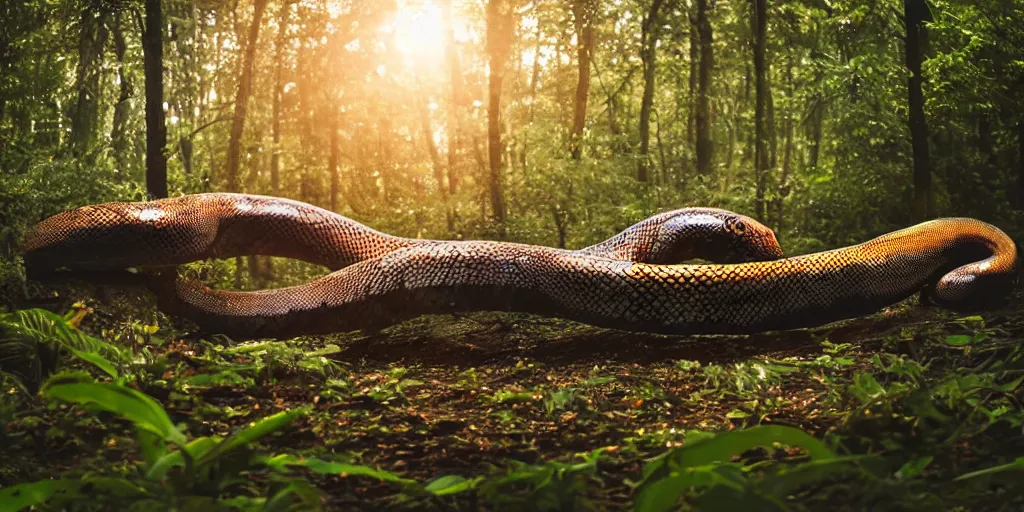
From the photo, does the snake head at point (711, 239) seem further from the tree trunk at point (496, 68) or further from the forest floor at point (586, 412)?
the tree trunk at point (496, 68)

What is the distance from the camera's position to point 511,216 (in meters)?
6.01

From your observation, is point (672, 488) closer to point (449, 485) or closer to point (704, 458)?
point (704, 458)

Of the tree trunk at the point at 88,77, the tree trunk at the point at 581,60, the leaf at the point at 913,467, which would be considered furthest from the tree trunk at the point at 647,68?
the leaf at the point at 913,467

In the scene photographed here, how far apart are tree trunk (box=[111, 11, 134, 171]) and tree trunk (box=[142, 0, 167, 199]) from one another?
0.65m

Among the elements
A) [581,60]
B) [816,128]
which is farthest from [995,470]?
[816,128]

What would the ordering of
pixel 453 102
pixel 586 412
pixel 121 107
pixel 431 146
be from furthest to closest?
pixel 453 102, pixel 431 146, pixel 121 107, pixel 586 412

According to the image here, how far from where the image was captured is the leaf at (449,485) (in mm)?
949

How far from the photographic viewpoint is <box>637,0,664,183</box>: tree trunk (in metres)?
6.02

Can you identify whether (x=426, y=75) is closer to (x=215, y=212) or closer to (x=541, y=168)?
(x=541, y=168)

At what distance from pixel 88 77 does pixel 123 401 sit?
4456mm

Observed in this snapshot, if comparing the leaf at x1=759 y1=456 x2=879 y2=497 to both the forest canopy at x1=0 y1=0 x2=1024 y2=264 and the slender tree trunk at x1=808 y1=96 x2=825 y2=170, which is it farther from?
the slender tree trunk at x1=808 y1=96 x2=825 y2=170

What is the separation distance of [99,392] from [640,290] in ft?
6.48

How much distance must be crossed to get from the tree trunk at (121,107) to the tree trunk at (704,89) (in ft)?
13.9

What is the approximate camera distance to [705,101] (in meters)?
6.10
